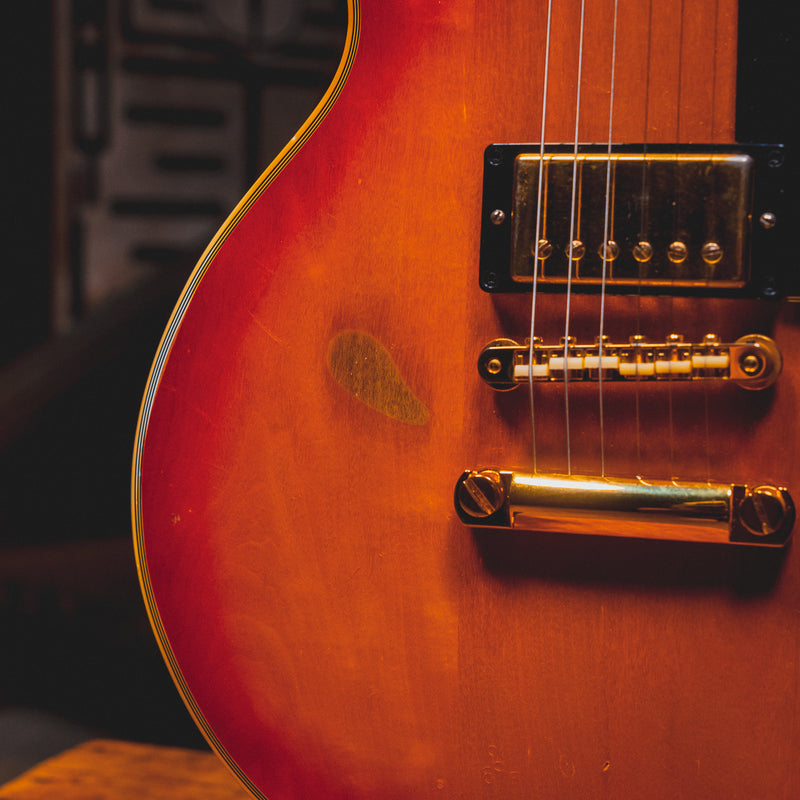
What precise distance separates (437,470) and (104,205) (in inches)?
64.4

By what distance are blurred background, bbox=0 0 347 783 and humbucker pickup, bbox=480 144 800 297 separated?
125cm

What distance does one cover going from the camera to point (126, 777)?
69 cm

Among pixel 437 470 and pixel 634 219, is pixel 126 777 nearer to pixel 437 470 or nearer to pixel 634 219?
pixel 437 470

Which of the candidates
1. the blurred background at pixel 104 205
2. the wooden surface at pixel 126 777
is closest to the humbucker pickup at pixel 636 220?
the wooden surface at pixel 126 777

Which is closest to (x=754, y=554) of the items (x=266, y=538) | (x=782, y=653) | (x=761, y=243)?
(x=782, y=653)

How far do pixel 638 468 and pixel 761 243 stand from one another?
140 mm

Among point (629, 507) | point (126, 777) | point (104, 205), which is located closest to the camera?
point (629, 507)

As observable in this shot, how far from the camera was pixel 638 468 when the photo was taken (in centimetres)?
43

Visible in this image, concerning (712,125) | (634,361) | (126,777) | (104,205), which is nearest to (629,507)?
(634,361)

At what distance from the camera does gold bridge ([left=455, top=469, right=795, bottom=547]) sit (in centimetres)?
40

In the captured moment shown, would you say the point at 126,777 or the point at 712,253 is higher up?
the point at 712,253

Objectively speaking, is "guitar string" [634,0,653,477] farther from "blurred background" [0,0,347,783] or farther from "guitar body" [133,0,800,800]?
"blurred background" [0,0,347,783]

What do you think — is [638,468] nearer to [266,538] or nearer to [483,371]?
[483,371]

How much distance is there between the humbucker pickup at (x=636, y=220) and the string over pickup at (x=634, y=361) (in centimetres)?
3
